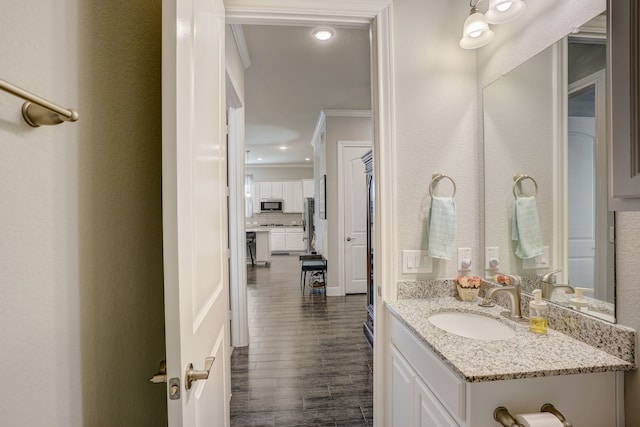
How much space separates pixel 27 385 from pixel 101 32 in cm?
80

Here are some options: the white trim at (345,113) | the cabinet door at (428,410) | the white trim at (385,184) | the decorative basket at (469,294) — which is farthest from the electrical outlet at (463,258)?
the white trim at (345,113)

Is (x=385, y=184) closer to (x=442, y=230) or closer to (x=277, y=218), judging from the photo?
(x=442, y=230)

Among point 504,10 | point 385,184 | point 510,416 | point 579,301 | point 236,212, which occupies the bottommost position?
point 510,416

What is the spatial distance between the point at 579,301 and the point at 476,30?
4.07ft

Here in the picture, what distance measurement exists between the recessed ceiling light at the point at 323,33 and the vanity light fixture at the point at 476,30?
1.34 metres

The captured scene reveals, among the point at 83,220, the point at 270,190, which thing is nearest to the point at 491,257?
the point at 83,220

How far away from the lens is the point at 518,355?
1001 mm

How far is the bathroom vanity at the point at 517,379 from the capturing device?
36.1 inches

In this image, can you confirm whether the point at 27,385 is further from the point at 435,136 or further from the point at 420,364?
the point at 435,136

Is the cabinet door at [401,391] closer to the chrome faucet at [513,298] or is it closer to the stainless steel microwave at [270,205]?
the chrome faucet at [513,298]

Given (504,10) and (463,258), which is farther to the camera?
(463,258)

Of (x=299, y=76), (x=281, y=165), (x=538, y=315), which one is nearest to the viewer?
(x=538, y=315)

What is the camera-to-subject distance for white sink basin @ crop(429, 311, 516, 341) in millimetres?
1381

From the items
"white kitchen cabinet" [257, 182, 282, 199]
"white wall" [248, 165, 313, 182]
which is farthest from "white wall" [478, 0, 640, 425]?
"white wall" [248, 165, 313, 182]
